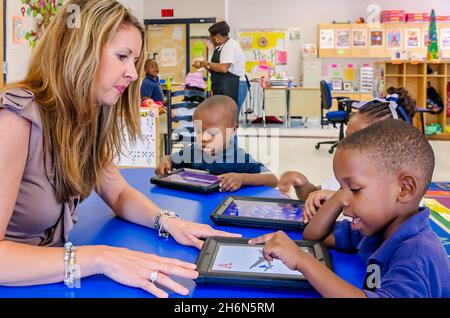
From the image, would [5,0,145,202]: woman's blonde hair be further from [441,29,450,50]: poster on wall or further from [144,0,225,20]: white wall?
[441,29,450,50]: poster on wall

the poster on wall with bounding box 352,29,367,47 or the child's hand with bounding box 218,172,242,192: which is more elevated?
the poster on wall with bounding box 352,29,367,47

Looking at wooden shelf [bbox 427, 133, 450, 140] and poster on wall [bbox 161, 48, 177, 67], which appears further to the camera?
poster on wall [bbox 161, 48, 177, 67]

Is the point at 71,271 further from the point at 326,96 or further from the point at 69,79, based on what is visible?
the point at 326,96

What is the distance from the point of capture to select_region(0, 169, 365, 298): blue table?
2.35 ft

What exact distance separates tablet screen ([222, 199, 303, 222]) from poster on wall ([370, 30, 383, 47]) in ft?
30.9

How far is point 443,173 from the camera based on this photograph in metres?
4.67

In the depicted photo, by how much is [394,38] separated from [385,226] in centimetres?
985

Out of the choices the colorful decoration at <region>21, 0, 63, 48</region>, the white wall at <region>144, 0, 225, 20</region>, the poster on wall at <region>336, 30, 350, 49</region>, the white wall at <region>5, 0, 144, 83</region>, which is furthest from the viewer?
the poster on wall at <region>336, 30, 350, 49</region>

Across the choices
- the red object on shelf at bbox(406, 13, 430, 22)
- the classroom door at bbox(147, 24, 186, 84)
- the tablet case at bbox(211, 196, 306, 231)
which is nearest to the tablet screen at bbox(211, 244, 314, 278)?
the tablet case at bbox(211, 196, 306, 231)

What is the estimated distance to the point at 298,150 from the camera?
244 inches

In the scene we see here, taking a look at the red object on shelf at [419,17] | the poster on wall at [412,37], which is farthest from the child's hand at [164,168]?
the red object on shelf at [419,17]

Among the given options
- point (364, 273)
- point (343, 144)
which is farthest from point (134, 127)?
point (364, 273)

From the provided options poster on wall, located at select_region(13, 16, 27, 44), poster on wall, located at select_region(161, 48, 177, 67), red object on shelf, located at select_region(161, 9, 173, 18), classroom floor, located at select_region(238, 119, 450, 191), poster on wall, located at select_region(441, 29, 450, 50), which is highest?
red object on shelf, located at select_region(161, 9, 173, 18)

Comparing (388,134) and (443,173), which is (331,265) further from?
(443,173)
